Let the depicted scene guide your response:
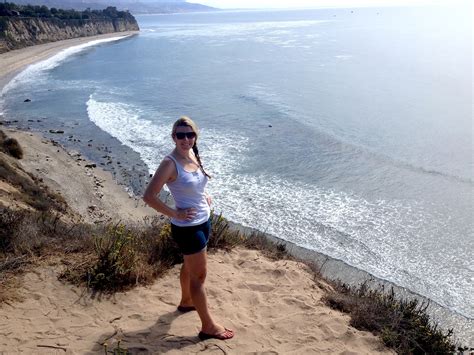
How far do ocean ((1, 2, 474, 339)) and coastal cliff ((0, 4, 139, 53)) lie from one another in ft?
51.1

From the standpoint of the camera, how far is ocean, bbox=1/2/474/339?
33.8 feet

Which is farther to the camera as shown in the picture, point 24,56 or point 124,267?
point 24,56

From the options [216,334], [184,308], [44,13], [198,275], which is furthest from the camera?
[44,13]

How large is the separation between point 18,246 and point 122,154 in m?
12.2

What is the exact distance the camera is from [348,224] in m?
11.1

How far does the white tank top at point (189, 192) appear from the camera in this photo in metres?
3.62

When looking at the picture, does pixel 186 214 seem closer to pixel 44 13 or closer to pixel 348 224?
pixel 348 224

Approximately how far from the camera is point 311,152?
17.0 m

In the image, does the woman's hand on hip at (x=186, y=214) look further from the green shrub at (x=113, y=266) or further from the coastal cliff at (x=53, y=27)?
the coastal cliff at (x=53, y=27)

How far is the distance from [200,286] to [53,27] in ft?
241

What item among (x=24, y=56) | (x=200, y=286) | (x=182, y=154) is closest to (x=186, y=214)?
(x=182, y=154)

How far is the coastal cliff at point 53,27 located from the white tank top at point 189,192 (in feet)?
178

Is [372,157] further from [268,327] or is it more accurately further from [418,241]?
[268,327]

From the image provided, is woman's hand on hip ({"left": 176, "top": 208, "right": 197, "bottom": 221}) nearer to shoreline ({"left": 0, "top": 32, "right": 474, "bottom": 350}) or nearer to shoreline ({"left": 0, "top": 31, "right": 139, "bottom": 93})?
shoreline ({"left": 0, "top": 32, "right": 474, "bottom": 350})
